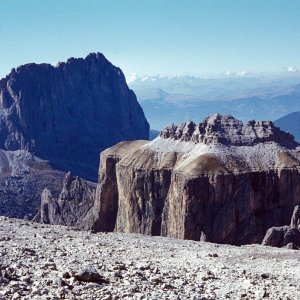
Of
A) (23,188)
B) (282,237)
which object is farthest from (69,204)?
(282,237)

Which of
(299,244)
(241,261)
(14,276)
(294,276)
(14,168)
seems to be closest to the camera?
(14,276)

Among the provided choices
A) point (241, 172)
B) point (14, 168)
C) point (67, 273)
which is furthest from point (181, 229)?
point (14, 168)

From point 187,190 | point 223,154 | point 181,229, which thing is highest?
point 223,154

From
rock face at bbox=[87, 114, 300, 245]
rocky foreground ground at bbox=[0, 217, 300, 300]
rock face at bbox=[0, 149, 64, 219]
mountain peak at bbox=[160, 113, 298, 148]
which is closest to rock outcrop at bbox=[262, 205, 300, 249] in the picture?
rock face at bbox=[87, 114, 300, 245]

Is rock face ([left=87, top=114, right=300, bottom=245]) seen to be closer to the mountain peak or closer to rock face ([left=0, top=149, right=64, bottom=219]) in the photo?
the mountain peak

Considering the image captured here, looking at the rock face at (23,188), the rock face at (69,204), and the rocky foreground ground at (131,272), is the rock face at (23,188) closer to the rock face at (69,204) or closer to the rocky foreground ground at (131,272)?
the rock face at (69,204)

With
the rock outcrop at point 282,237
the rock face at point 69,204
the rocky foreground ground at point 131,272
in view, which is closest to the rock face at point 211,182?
the rock outcrop at point 282,237

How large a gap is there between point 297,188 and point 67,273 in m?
67.4

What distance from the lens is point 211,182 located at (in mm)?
79688

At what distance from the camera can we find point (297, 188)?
8194 centimetres

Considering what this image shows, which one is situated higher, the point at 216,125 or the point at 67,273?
the point at 216,125

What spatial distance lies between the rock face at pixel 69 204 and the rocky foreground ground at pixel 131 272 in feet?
290

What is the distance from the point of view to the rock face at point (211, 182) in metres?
79.0

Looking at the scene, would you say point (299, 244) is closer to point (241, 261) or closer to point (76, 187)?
point (241, 261)
